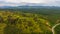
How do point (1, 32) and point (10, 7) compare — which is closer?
point (1, 32)

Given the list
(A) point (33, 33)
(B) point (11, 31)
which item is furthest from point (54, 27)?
(B) point (11, 31)

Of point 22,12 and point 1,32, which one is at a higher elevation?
point 22,12

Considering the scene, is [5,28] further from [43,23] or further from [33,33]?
[43,23]

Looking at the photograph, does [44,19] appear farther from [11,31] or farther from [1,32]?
[1,32]

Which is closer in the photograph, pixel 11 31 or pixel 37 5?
pixel 11 31

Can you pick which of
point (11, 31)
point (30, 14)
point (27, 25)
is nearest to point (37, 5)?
point (30, 14)

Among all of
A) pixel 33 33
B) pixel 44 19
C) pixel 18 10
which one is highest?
pixel 18 10

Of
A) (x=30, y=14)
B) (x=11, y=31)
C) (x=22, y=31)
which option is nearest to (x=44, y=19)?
(x=30, y=14)

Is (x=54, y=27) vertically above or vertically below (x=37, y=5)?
below

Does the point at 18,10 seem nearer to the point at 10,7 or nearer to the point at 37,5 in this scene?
the point at 10,7
